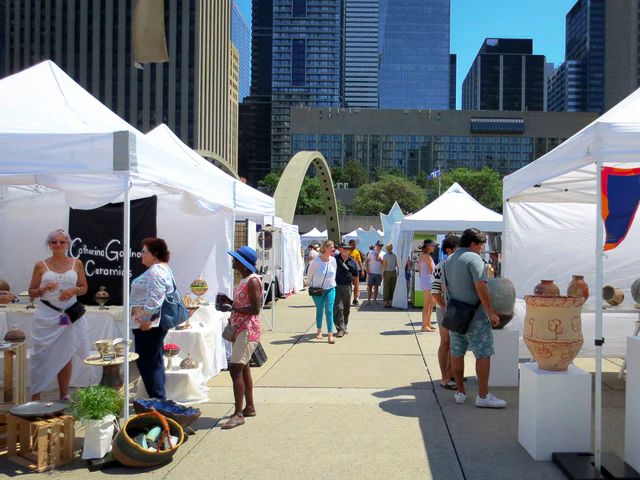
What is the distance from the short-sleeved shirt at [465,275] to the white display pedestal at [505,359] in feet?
3.91

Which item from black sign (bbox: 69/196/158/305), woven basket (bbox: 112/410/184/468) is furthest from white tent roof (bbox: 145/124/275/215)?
woven basket (bbox: 112/410/184/468)

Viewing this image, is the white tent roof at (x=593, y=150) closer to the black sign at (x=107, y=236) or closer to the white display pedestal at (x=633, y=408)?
the white display pedestal at (x=633, y=408)

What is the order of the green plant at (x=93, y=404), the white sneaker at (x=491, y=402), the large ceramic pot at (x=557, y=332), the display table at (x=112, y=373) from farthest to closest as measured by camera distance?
the white sneaker at (x=491, y=402)
the display table at (x=112, y=373)
the large ceramic pot at (x=557, y=332)
the green plant at (x=93, y=404)

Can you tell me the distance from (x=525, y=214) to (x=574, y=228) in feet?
2.60

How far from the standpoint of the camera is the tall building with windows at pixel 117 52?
79188 millimetres

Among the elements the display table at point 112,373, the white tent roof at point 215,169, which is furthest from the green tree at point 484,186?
the display table at point 112,373

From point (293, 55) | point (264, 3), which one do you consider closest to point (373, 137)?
point (293, 55)

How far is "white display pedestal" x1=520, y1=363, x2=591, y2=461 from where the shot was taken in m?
4.12

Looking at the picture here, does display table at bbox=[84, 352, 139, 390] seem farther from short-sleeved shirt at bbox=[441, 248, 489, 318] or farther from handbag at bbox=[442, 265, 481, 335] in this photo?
short-sleeved shirt at bbox=[441, 248, 489, 318]

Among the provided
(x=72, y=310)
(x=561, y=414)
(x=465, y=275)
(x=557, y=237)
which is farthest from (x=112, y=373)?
(x=557, y=237)

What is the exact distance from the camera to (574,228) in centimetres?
795

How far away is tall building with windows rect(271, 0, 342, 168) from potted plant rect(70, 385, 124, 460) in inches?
6781

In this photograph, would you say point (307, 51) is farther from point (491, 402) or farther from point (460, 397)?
point (491, 402)

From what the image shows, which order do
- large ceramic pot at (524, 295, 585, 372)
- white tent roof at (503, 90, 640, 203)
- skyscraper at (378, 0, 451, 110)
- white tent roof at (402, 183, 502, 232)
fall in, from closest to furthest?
white tent roof at (503, 90, 640, 203) < large ceramic pot at (524, 295, 585, 372) < white tent roof at (402, 183, 502, 232) < skyscraper at (378, 0, 451, 110)
